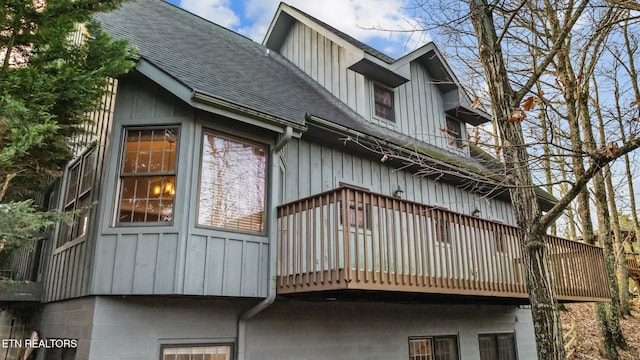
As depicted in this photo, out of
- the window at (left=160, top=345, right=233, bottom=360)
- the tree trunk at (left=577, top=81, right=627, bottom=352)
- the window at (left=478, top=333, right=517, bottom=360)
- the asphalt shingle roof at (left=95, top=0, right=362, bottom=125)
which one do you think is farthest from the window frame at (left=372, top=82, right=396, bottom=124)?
the window at (left=160, top=345, right=233, bottom=360)

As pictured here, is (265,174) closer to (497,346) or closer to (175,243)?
(175,243)

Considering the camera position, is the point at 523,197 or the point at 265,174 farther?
the point at 265,174

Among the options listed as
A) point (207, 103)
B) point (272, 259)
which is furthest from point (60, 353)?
point (207, 103)

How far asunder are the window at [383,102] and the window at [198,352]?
6256 millimetres

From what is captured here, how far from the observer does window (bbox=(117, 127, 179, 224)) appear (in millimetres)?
5863

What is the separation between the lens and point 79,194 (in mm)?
6957

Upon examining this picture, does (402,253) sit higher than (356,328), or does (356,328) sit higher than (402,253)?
(402,253)

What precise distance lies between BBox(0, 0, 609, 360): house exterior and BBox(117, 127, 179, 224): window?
0.06 ft

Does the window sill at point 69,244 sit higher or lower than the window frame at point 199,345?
higher

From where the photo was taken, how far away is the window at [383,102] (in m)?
10.2

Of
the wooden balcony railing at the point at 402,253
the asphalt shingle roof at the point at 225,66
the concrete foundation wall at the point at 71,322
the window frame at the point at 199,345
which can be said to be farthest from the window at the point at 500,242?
the concrete foundation wall at the point at 71,322

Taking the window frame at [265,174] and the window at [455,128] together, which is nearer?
the window frame at [265,174]

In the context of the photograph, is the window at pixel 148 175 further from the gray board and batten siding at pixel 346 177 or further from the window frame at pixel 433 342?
the window frame at pixel 433 342

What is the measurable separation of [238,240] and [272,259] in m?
0.57
